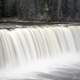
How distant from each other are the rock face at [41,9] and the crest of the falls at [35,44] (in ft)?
6.34

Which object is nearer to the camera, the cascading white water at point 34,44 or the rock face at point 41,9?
the cascading white water at point 34,44

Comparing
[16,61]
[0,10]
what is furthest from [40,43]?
[0,10]

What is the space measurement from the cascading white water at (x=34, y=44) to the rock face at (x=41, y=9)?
1.94 metres

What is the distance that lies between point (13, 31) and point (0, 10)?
3.04 metres

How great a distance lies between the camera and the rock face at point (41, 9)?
1091cm

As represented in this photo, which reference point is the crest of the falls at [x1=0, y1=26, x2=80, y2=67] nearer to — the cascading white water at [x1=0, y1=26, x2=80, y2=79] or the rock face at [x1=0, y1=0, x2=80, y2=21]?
the cascading white water at [x1=0, y1=26, x2=80, y2=79]

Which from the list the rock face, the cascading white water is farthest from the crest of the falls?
the rock face

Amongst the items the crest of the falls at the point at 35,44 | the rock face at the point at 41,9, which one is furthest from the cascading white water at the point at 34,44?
the rock face at the point at 41,9

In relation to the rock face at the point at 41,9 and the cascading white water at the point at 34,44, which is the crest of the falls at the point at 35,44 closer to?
the cascading white water at the point at 34,44

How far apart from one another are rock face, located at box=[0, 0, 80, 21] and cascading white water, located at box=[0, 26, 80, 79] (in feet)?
6.38

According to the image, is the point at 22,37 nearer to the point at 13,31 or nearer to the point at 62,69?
the point at 13,31

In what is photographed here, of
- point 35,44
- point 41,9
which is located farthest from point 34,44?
point 41,9

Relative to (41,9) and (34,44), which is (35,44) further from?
(41,9)

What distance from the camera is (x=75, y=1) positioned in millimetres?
13906
